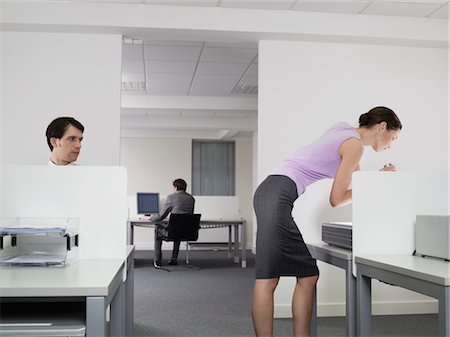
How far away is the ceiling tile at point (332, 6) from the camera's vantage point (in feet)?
12.2

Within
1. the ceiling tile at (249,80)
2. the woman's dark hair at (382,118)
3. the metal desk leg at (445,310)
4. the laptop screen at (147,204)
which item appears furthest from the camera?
the laptop screen at (147,204)

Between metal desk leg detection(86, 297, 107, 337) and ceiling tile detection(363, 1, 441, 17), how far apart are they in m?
3.10

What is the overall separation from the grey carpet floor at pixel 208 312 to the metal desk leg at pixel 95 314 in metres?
2.03

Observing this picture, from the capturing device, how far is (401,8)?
12.4 ft

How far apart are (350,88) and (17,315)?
10.4ft

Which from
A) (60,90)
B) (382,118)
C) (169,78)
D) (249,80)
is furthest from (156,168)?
(382,118)

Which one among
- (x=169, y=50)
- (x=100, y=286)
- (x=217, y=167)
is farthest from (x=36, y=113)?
(x=217, y=167)

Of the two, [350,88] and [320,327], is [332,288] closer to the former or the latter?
[320,327]

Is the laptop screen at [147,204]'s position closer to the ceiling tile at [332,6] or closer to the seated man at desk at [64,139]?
the ceiling tile at [332,6]

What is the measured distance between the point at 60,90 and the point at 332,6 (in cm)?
204

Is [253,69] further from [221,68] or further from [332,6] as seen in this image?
[332,6]

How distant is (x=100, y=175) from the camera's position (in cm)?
200

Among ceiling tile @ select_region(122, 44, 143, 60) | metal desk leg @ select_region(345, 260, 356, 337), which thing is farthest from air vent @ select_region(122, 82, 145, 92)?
metal desk leg @ select_region(345, 260, 356, 337)

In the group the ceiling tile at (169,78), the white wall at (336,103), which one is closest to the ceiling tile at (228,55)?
the ceiling tile at (169,78)
